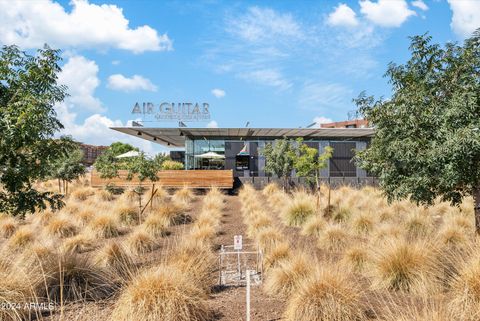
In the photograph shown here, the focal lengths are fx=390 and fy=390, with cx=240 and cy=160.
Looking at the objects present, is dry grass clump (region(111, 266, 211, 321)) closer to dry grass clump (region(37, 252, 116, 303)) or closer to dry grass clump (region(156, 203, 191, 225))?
dry grass clump (region(37, 252, 116, 303))

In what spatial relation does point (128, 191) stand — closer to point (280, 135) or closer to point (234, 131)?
point (234, 131)

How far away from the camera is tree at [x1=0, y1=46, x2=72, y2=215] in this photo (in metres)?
4.67

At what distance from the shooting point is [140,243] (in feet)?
28.3

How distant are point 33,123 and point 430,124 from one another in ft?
18.5

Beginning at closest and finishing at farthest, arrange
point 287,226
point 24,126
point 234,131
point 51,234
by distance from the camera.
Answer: point 24,126
point 51,234
point 287,226
point 234,131

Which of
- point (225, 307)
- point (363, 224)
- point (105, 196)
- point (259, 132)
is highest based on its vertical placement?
point (259, 132)

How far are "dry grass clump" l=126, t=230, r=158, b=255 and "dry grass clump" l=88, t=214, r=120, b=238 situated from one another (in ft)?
6.38

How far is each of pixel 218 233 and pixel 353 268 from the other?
15.8 ft

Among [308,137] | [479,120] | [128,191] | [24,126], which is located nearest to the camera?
[24,126]

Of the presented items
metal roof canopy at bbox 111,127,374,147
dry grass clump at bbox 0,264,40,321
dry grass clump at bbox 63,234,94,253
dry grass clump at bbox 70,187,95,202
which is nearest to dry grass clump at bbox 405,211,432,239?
dry grass clump at bbox 63,234,94,253

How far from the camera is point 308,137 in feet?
109

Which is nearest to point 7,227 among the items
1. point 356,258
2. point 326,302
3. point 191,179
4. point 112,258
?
point 112,258

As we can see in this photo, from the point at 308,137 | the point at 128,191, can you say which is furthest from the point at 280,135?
the point at 128,191

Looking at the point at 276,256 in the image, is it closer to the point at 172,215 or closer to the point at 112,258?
the point at 112,258
